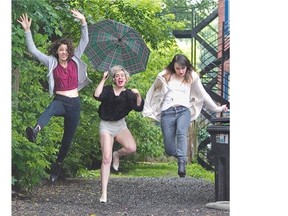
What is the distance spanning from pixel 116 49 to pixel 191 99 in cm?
92

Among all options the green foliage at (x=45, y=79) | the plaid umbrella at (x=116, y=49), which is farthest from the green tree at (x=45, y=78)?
the plaid umbrella at (x=116, y=49)

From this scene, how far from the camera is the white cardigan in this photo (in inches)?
364

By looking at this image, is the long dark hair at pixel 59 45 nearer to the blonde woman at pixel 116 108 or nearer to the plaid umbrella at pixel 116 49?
the blonde woman at pixel 116 108

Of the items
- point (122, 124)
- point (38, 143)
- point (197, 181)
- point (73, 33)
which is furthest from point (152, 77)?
point (122, 124)

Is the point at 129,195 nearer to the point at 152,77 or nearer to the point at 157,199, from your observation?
the point at 157,199

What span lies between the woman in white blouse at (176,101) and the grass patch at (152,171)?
6969 mm

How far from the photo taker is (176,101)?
9203mm

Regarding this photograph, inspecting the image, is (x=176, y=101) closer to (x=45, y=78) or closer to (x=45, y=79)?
(x=45, y=78)

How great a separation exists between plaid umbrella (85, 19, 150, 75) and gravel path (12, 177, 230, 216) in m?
1.84

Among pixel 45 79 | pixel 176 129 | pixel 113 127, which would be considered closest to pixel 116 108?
pixel 113 127

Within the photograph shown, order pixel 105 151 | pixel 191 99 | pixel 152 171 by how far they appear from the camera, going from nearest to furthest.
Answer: pixel 191 99 → pixel 105 151 → pixel 152 171

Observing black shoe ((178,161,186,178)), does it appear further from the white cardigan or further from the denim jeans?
the denim jeans
